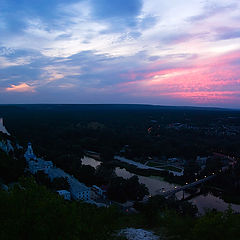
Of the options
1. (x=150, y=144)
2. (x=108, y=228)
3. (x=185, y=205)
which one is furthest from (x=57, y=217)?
(x=150, y=144)

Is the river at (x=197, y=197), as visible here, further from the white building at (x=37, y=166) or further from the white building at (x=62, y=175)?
the white building at (x=37, y=166)

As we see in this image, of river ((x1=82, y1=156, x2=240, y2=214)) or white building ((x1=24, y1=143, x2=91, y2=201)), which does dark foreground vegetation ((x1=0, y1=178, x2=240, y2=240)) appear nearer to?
river ((x1=82, y1=156, x2=240, y2=214))

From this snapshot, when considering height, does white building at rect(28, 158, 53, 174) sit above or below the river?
above

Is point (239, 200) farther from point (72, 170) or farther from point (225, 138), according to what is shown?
point (225, 138)

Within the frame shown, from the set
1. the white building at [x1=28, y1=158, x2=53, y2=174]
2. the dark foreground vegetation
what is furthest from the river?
the dark foreground vegetation

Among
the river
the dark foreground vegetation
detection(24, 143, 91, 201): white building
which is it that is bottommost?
the river

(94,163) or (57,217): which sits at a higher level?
(57,217)

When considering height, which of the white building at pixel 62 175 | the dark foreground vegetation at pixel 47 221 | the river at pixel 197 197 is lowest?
the river at pixel 197 197

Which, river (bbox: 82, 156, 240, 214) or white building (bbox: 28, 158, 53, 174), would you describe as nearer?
river (bbox: 82, 156, 240, 214)

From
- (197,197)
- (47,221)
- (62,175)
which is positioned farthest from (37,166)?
(47,221)

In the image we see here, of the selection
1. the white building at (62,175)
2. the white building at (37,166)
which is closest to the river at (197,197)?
the white building at (62,175)

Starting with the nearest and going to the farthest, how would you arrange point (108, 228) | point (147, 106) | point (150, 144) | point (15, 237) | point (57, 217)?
point (15, 237) < point (57, 217) < point (108, 228) < point (150, 144) < point (147, 106)
